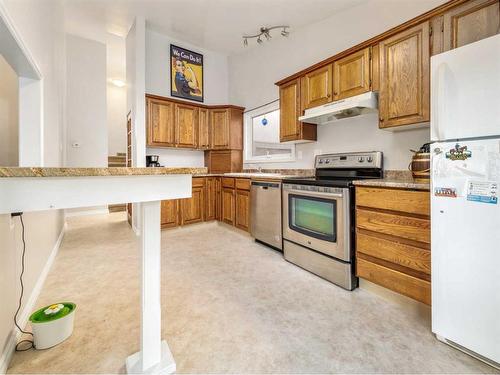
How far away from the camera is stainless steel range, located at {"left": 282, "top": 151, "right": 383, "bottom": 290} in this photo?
2059 mm

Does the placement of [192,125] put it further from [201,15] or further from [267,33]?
[267,33]

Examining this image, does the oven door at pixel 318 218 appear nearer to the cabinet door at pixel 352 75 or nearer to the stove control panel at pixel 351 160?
the stove control panel at pixel 351 160

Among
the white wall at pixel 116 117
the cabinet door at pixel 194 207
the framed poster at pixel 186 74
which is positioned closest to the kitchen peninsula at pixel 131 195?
the cabinet door at pixel 194 207

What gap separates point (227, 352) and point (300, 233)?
4.64 feet

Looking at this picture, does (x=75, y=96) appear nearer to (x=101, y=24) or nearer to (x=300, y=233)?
(x=101, y=24)

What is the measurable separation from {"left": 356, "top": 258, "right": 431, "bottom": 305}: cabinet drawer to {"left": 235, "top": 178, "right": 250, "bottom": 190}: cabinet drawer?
195 centimetres

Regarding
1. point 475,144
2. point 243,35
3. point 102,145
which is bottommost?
point 475,144

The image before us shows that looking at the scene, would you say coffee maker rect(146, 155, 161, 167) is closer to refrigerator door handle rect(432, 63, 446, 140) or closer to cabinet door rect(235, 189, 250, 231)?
cabinet door rect(235, 189, 250, 231)

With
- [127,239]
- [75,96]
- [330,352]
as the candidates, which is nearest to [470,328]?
[330,352]

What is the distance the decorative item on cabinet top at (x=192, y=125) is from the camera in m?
3.85

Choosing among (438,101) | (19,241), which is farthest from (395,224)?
(19,241)

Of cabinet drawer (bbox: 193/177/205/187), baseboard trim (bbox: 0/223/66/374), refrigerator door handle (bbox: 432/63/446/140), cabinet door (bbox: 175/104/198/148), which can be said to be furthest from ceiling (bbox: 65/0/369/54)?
baseboard trim (bbox: 0/223/66/374)

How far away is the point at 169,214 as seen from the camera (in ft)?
12.5

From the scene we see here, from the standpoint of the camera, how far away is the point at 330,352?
135cm
